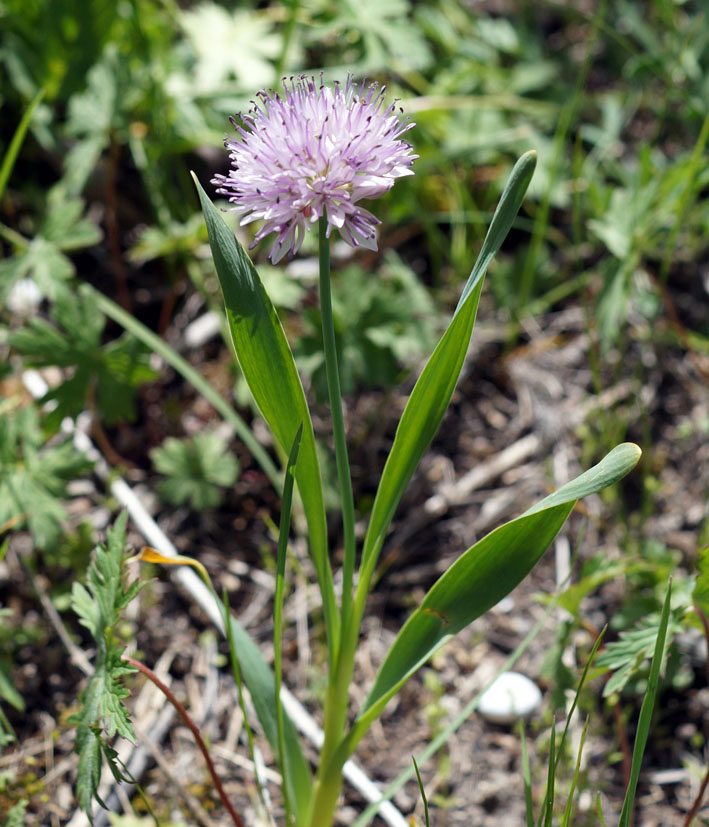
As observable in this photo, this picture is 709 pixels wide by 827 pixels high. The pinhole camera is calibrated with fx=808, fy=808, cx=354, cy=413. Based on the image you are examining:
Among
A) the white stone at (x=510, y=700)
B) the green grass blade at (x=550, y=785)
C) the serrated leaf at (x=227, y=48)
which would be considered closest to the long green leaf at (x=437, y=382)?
the green grass blade at (x=550, y=785)

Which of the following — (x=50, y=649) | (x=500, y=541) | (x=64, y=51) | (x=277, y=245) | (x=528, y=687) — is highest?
(x=64, y=51)

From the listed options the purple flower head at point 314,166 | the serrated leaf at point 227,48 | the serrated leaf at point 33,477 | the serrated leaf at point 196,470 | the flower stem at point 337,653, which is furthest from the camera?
the serrated leaf at point 227,48

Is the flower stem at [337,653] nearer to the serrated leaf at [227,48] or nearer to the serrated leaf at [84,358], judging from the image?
the serrated leaf at [84,358]

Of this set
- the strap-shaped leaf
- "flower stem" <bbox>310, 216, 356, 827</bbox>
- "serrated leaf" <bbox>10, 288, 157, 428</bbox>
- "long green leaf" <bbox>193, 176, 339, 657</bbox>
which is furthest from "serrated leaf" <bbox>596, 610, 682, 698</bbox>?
"serrated leaf" <bbox>10, 288, 157, 428</bbox>

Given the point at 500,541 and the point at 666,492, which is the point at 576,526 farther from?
the point at 500,541

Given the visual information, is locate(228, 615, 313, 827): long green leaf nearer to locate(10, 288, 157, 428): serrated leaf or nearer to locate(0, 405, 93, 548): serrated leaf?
locate(0, 405, 93, 548): serrated leaf

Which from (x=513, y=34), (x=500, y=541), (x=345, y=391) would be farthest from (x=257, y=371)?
(x=513, y=34)

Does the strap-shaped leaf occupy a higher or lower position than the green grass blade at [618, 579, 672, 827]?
higher
